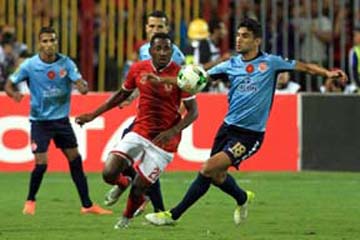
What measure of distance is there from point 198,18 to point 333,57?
256 centimetres

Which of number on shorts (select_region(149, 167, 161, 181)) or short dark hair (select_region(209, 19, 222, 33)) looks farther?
short dark hair (select_region(209, 19, 222, 33))

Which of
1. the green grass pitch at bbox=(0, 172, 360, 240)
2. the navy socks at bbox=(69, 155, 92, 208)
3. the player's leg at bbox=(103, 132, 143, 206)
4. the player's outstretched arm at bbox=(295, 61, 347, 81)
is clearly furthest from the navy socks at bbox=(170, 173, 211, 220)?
the navy socks at bbox=(69, 155, 92, 208)

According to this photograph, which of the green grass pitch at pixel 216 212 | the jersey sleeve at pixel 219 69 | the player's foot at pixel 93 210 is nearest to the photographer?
the green grass pitch at pixel 216 212

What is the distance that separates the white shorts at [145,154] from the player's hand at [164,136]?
2.0 inches

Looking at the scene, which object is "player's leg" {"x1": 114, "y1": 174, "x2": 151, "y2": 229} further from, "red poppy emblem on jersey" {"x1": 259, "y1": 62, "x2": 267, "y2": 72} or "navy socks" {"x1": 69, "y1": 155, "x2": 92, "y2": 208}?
"navy socks" {"x1": 69, "y1": 155, "x2": 92, "y2": 208}

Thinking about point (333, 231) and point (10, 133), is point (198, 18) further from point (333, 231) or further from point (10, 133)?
point (333, 231)

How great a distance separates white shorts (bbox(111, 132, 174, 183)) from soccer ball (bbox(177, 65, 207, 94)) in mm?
791

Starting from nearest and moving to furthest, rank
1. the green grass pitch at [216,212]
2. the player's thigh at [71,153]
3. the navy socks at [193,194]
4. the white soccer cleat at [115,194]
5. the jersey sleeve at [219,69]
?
the green grass pitch at [216,212]
the navy socks at [193,194]
the jersey sleeve at [219,69]
the white soccer cleat at [115,194]
the player's thigh at [71,153]

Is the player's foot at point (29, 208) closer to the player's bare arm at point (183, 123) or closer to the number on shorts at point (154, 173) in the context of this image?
the number on shorts at point (154, 173)

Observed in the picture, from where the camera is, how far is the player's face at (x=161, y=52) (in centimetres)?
1389

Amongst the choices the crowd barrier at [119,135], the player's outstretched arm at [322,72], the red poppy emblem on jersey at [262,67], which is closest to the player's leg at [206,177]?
the red poppy emblem on jersey at [262,67]

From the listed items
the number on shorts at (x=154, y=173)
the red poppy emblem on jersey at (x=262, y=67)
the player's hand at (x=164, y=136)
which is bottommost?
the number on shorts at (x=154, y=173)

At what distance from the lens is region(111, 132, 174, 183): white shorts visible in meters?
13.9

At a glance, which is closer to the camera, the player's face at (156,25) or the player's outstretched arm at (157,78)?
the player's outstretched arm at (157,78)
